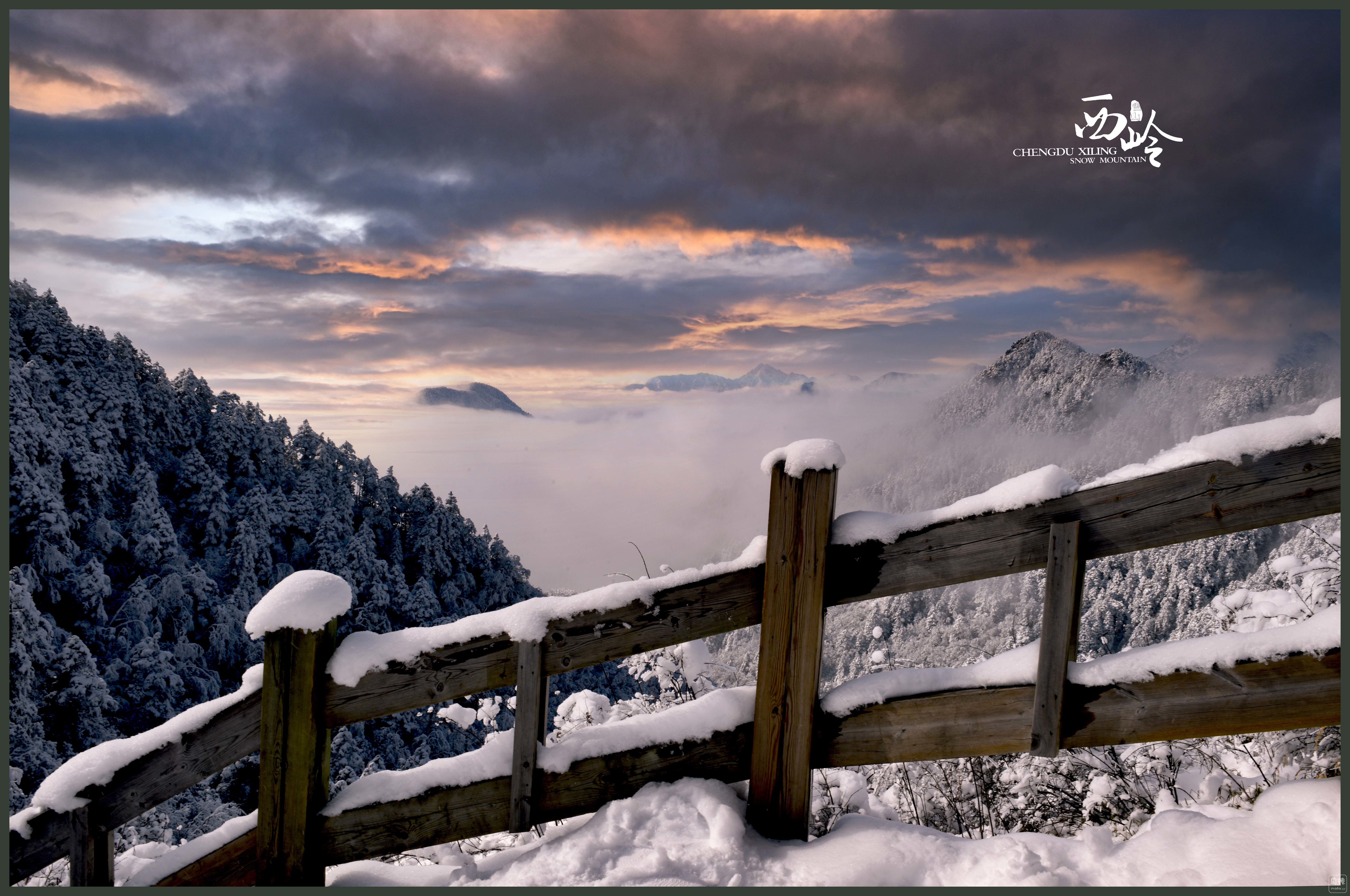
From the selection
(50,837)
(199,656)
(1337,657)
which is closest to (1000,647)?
(1337,657)

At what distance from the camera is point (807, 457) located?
238cm

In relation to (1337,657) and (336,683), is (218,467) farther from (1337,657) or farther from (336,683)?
(1337,657)

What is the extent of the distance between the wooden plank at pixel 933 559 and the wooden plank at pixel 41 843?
1.31 m

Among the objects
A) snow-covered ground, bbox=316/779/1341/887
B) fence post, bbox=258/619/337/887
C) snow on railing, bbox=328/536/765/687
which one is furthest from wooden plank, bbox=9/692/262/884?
snow-covered ground, bbox=316/779/1341/887

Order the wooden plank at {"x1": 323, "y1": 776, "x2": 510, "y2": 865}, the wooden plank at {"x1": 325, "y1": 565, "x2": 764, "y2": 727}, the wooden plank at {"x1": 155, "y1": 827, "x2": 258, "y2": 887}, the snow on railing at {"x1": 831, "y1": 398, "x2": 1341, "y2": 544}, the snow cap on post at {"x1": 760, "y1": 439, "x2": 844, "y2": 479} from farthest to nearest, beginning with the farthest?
the wooden plank at {"x1": 155, "y1": 827, "x2": 258, "y2": 887}, the wooden plank at {"x1": 323, "y1": 776, "x2": 510, "y2": 865}, the wooden plank at {"x1": 325, "y1": 565, "x2": 764, "y2": 727}, the snow cap on post at {"x1": 760, "y1": 439, "x2": 844, "y2": 479}, the snow on railing at {"x1": 831, "y1": 398, "x2": 1341, "y2": 544}

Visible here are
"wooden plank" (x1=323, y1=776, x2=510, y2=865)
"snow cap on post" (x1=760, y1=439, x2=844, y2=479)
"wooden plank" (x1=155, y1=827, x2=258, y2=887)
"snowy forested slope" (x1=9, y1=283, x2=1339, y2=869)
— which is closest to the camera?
"snow cap on post" (x1=760, y1=439, x2=844, y2=479)

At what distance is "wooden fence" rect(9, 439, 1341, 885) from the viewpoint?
82.0 inches

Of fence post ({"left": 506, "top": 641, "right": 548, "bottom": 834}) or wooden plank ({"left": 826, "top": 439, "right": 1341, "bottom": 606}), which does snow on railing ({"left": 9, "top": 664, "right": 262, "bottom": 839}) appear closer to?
fence post ({"left": 506, "top": 641, "right": 548, "bottom": 834})

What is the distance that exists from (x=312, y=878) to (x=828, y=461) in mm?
2730

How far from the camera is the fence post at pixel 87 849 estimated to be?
2.91 m

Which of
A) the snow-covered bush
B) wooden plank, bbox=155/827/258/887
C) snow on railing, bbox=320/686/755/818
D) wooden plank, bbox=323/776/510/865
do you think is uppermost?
the snow-covered bush

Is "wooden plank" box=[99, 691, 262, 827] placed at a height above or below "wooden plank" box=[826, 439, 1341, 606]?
below

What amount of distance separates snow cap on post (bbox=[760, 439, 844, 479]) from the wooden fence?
30 mm

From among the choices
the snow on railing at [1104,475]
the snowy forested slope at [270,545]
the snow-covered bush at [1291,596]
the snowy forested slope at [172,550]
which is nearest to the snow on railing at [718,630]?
the snow on railing at [1104,475]
